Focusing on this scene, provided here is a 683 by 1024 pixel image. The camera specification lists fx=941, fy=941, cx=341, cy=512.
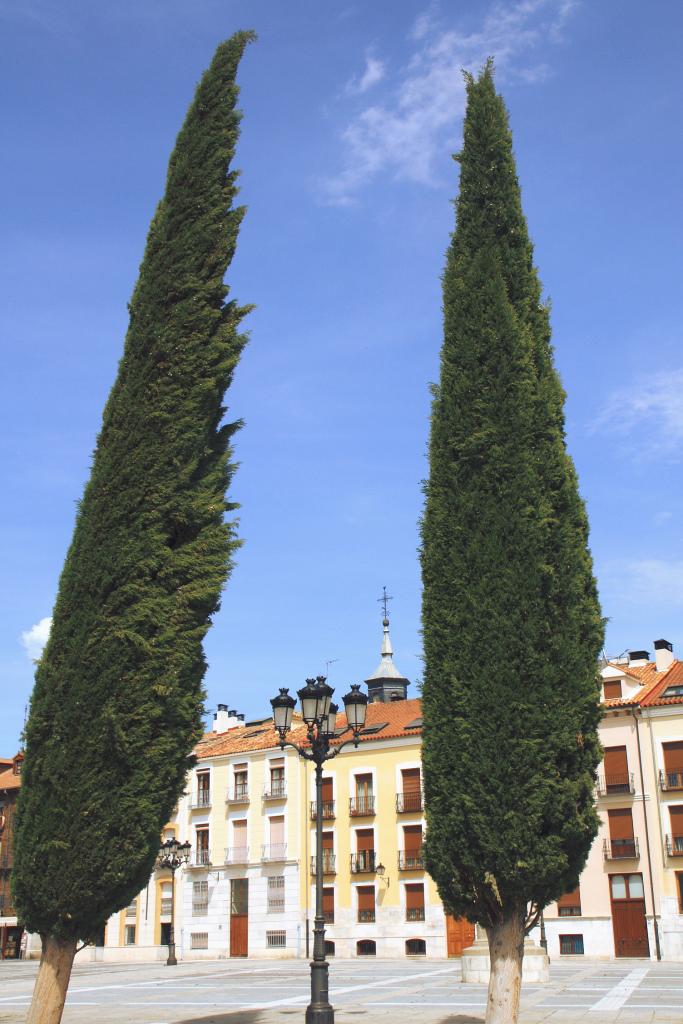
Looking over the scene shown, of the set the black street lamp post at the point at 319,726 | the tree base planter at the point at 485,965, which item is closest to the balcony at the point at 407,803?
the tree base planter at the point at 485,965

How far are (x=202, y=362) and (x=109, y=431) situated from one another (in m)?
1.35

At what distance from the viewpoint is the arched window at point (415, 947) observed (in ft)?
114

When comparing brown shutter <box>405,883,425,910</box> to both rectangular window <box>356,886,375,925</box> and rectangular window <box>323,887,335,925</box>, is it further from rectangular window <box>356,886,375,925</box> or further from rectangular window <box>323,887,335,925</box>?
rectangular window <box>323,887,335,925</box>

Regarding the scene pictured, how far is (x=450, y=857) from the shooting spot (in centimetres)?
990

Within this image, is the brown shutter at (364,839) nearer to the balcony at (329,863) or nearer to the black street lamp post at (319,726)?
the balcony at (329,863)

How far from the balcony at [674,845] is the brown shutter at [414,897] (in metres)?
9.25

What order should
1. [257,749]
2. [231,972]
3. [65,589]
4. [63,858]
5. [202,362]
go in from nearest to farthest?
1. [63,858]
2. [65,589]
3. [202,362]
4. [231,972]
5. [257,749]

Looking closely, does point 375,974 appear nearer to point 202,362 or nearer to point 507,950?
point 507,950

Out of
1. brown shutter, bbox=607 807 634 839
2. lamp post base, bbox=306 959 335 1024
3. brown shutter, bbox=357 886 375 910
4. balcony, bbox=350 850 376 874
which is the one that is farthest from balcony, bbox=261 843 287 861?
lamp post base, bbox=306 959 335 1024

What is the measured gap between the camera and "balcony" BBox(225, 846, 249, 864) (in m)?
39.8

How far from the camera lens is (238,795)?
41.1 metres

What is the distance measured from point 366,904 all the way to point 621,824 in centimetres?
1058

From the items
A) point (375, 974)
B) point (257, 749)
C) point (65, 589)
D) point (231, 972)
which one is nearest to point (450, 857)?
point (65, 589)

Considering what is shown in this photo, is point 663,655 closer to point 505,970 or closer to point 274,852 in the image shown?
point 274,852
